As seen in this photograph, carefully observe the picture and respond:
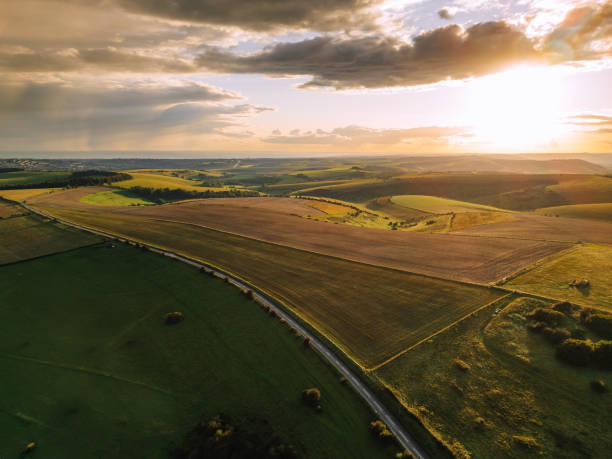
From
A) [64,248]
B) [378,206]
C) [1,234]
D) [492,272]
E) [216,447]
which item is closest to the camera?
[216,447]

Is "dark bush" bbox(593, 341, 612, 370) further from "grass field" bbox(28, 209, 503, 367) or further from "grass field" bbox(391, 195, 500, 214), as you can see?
"grass field" bbox(391, 195, 500, 214)

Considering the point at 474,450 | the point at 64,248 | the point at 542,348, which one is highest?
the point at 64,248

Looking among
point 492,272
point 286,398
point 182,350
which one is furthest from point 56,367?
point 492,272

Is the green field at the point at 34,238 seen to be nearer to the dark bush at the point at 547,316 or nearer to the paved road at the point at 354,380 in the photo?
the paved road at the point at 354,380

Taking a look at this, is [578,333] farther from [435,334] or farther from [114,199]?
[114,199]

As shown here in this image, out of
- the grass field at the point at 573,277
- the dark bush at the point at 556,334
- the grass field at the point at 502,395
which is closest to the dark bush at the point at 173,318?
the grass field at the point at 502,395

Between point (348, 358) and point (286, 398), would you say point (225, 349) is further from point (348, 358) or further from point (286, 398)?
point (348, 358)

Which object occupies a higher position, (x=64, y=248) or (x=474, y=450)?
(x=64, y=248)
